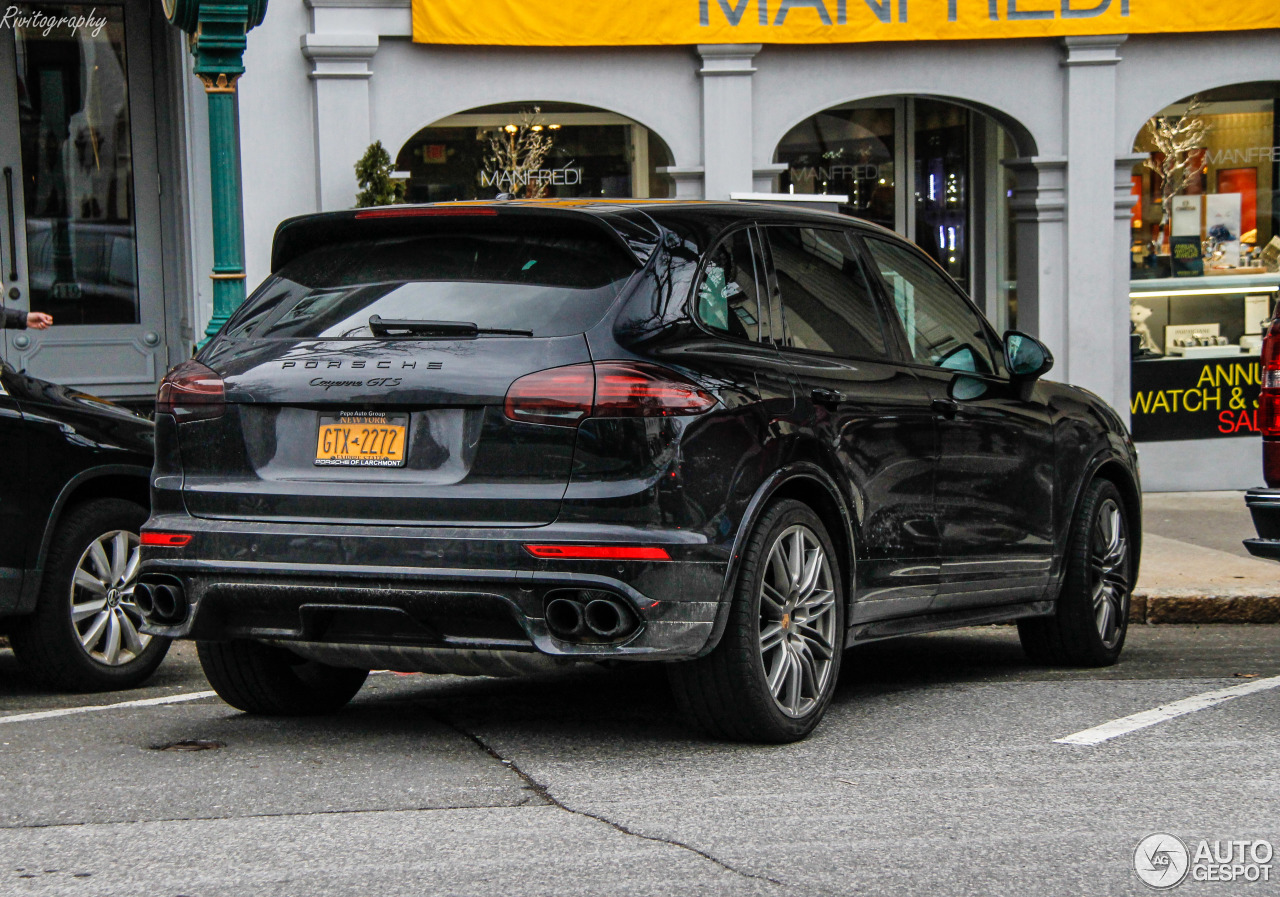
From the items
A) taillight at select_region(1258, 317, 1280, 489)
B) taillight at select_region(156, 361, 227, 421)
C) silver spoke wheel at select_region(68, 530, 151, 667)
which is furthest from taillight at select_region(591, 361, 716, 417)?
taillight at select_region(1258, 317, 1280, 489)

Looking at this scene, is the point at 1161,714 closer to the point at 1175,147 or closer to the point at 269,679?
the point at 269,679

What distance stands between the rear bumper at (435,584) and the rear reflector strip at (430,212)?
1021 mm

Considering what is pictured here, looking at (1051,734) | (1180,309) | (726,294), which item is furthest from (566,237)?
(1180,309)

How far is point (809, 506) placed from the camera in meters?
5.56

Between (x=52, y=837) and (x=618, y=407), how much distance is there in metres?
1.84

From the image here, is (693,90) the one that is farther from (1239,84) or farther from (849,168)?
(1239,84)

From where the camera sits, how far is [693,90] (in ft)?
42.8

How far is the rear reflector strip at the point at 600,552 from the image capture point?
4.88 meters

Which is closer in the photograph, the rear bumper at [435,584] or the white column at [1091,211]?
the rear bumper at [435,584]

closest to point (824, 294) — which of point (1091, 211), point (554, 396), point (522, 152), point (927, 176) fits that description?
point (554, 396)

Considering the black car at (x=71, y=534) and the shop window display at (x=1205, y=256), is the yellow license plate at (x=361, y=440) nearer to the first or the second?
the black car at (x=71, y=534)

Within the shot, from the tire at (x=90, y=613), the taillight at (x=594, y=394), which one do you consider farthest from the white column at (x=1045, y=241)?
the taillight at (x=594, y=394)

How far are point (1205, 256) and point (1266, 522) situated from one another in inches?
308

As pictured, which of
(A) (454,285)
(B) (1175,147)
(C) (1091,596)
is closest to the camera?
(A) (454,285)
